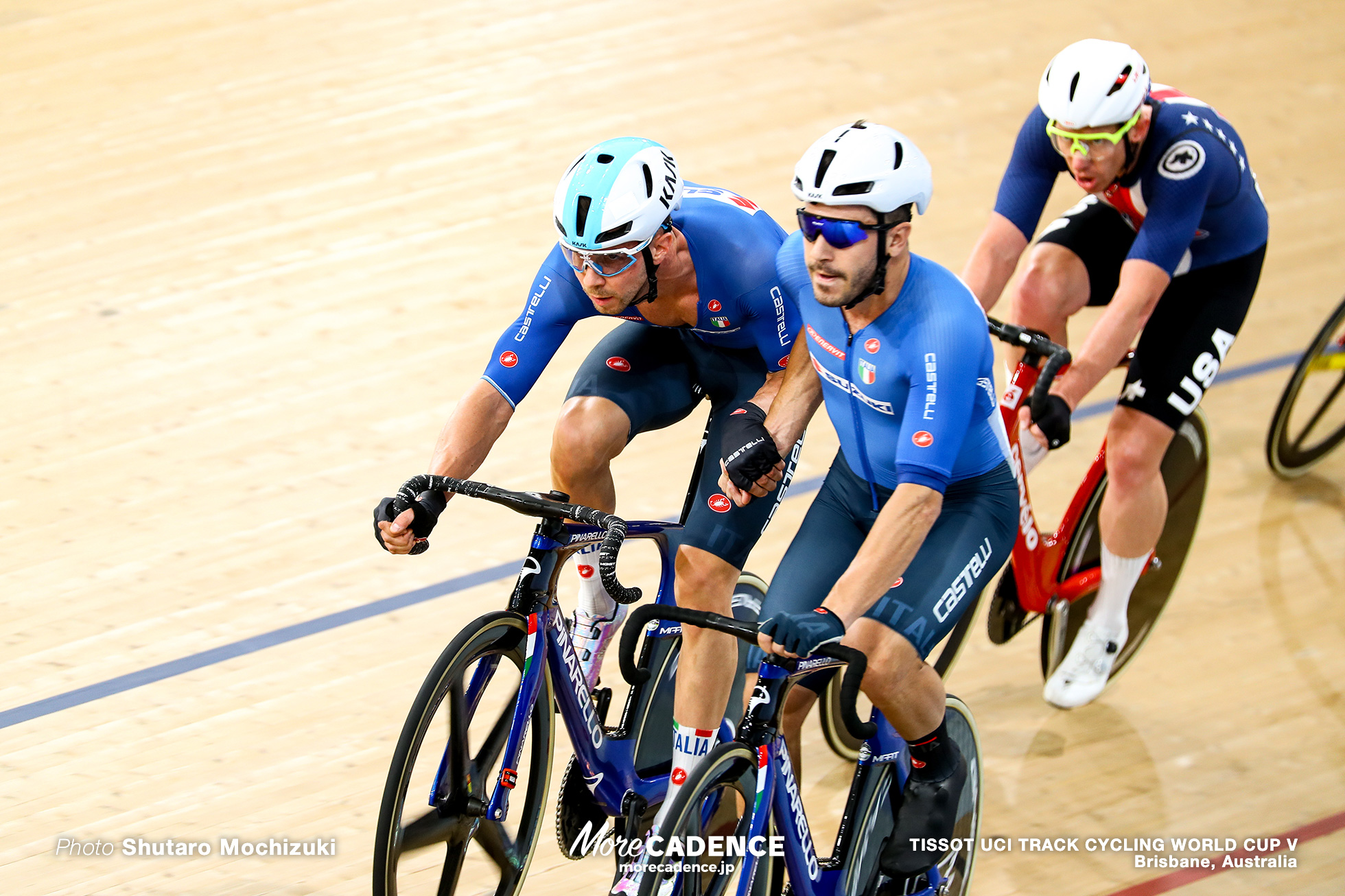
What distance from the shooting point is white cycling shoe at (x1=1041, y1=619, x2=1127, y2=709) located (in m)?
3.60

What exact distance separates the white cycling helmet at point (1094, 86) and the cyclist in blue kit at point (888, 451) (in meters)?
0.78

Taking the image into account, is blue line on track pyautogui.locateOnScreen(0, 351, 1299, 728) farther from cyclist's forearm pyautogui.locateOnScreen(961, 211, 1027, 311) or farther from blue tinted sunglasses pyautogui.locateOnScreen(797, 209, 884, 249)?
blue tinted sunglasses pyautogui.locateOnScreen(797, 209, 884, 249)

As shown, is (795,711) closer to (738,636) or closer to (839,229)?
(738,636)

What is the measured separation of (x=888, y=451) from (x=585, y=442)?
0.67 meters

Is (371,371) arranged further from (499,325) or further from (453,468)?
(453,468)

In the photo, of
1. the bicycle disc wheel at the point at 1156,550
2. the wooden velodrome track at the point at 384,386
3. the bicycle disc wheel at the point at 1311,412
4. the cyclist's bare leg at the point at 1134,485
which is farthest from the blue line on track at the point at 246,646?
the bicycle disc wheel at the point at 1311,412

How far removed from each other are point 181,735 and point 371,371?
1828mm

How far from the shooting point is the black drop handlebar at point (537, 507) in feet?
8.02

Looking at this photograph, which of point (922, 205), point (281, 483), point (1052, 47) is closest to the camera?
point (922, 205)

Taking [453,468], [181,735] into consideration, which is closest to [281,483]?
[181,735]

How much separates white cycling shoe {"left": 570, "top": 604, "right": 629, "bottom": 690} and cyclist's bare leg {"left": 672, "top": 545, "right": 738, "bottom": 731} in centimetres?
28

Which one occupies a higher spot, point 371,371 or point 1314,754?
point 371,371

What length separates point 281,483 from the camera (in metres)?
4.37

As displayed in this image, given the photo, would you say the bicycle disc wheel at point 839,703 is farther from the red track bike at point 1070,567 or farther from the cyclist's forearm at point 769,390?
the cyclist's forearm at point 769,390
